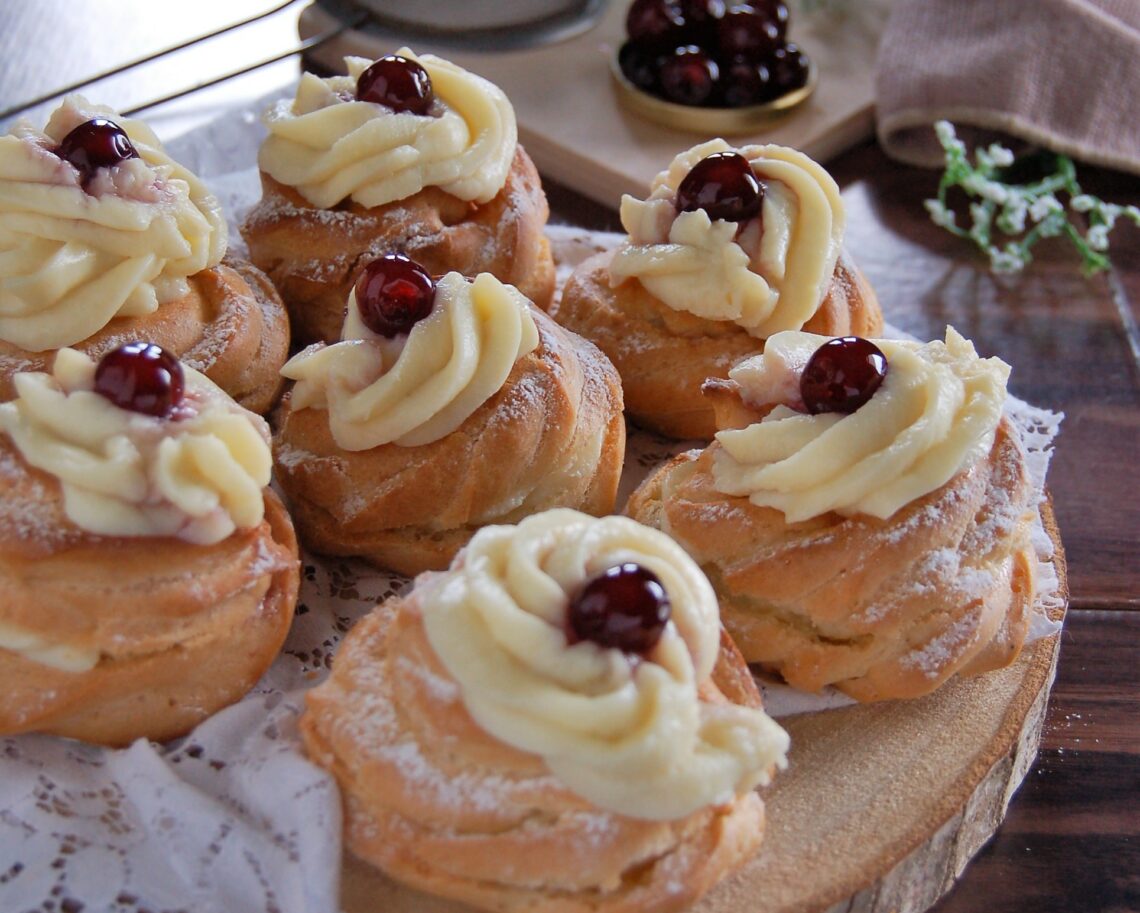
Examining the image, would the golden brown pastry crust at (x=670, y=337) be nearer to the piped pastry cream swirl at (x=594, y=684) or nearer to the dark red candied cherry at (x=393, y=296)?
the dark red candied cherry at (x=393, y=296)

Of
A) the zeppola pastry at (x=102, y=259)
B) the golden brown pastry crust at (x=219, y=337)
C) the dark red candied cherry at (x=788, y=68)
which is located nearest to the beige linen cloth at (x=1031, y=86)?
the dark red candied cherry at (x=788, y=68)

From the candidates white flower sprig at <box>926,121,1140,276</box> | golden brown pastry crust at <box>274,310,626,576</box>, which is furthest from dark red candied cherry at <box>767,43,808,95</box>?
golden brown pastry crust at <box>274,310,626,576</box>

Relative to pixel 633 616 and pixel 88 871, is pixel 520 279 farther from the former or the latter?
pixel 88 871

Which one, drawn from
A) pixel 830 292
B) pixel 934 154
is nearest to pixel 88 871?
pixel 830 292

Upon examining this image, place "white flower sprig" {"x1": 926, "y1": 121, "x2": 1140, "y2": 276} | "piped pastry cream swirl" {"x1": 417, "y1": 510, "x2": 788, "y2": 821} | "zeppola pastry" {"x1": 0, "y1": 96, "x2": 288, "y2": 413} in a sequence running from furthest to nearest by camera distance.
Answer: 1. "white flower sprig" {"x1": 926, "y1": 121, "x2": 1140, "y2": 276}
2. "zeppola pastry" {"x1": 0, "y1": 96, "x2": 288, "y2": 413}
3. "piped pastry cream swirl" {"x1": 417, "y1": 510, "x2": 788, "y2": 821}

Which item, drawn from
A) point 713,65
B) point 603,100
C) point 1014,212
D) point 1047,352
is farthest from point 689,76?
point 1047,352

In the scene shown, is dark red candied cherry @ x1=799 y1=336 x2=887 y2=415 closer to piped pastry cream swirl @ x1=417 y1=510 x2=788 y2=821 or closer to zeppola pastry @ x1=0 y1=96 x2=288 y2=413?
piped pastry cream swirl @ x1=417 y1=510 x2=788 y2=821
